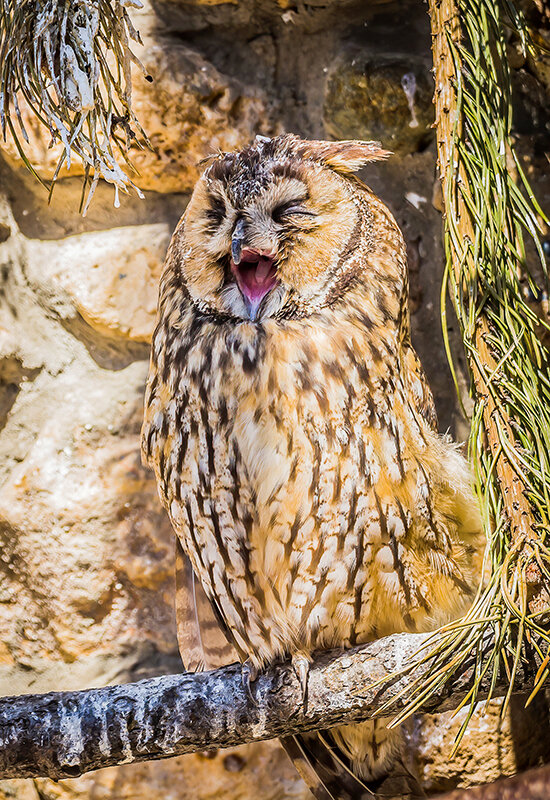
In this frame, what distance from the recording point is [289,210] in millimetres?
1206

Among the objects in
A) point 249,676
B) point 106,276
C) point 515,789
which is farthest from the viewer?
point 106,276

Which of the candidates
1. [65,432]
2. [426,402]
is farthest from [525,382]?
[65,432]

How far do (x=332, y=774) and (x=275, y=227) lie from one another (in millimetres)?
898

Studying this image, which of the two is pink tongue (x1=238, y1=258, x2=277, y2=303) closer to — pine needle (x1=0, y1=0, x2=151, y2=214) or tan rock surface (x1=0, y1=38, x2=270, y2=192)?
pine needle (x1=0, y1=0, x2=151, y2=214)

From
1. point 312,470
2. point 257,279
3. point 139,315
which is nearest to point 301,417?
point 312,470

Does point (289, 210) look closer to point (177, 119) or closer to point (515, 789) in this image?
point (177, 119)

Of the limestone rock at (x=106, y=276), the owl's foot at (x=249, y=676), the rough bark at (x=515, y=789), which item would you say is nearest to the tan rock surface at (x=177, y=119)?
the limestone rock at (x=106, y=276)

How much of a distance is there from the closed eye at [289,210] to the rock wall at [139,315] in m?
0.47

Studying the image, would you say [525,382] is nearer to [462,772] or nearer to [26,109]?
[462,772]

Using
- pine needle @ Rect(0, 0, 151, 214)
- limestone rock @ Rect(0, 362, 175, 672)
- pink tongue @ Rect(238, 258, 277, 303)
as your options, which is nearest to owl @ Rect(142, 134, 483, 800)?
pink tongue @ Rect(238, 258, 277, 303)

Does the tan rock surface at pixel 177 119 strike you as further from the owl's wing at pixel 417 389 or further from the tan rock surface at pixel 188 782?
the tan rock surface at pixel 188 782

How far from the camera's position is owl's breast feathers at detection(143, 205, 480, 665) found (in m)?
1.25

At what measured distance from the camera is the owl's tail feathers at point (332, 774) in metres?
1.49

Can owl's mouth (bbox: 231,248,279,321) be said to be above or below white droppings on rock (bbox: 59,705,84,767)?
above
